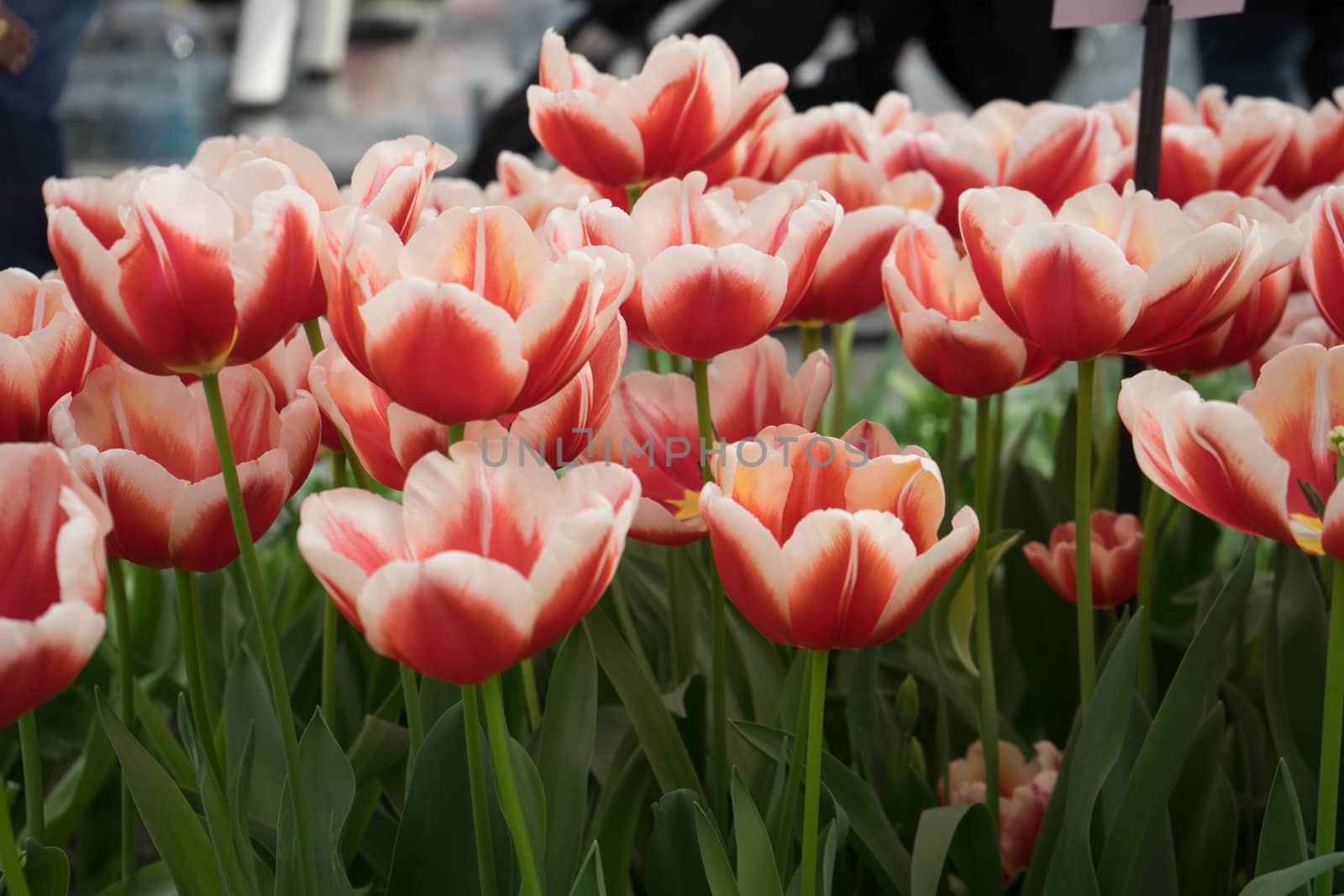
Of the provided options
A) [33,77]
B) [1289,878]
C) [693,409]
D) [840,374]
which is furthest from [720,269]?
[33,77]

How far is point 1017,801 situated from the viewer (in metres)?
0.67

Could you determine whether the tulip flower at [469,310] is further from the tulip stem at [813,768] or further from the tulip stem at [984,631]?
the tulip stem at [984,631]

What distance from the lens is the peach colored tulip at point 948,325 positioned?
1.85 feet

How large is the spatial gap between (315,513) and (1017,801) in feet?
1.48

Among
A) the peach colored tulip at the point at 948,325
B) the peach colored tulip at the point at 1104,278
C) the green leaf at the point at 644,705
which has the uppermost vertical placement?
the peach colored tulip at the point at 1104,278

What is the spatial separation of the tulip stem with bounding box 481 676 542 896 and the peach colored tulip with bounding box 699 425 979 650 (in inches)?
3.6

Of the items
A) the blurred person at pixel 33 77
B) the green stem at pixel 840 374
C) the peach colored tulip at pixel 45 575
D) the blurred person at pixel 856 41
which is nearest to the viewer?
the peach colored tulip at pixel 45 575

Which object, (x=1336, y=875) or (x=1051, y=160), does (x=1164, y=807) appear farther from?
(x=1051, y=160)

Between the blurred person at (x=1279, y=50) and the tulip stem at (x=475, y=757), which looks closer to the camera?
the tulip stem at (x=475, y=757)

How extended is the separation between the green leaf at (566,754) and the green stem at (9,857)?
0.69 feet

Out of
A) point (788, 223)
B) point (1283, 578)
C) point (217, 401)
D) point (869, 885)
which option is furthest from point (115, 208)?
point (1283, 578)

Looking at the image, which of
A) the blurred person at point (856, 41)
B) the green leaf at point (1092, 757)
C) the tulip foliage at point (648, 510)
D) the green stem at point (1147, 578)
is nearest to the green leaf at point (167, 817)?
the tulip foliage at point (648, 510)

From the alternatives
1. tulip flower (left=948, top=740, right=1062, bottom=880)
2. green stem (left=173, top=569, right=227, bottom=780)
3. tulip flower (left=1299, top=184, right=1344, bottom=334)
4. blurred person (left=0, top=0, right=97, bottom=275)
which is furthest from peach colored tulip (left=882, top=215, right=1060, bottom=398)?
blurred person (left=0, top=0, right=97, bottom=275)

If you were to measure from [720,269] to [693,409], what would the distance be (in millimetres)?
101
